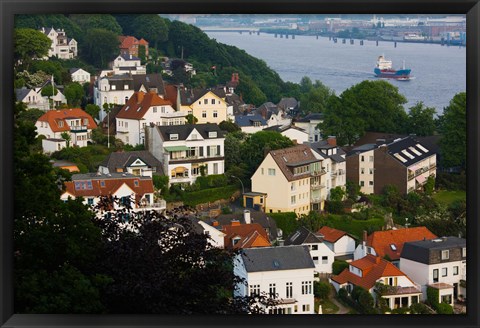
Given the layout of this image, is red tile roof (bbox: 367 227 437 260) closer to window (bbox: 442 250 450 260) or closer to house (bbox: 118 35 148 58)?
window (bbox: 442 250 450 260)

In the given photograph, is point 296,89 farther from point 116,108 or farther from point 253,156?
point 116,108

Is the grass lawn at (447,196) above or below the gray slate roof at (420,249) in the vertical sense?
above

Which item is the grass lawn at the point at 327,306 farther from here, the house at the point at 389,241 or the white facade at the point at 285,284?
the house at the point at 389,241

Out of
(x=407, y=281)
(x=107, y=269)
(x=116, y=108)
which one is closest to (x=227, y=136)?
(x=116, y=108)

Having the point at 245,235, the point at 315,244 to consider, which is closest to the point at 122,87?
the point at 315,244

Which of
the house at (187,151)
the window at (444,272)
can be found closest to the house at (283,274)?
the window at (444,272)

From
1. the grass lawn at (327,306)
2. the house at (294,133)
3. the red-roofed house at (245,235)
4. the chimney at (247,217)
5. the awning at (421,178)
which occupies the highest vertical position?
the house at (294,133)

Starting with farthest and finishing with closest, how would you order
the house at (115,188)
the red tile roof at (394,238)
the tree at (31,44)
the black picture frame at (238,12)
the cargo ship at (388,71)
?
the tree at (31,44)
the red tile roof at (394,238)
the cargo ship at (388,71)
the house at (115,188)
the black picture frame at (238,12)

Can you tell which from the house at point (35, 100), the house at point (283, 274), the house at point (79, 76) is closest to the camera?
the house at point (283, 274)

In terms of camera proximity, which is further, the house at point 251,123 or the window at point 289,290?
the house at point 251,123
